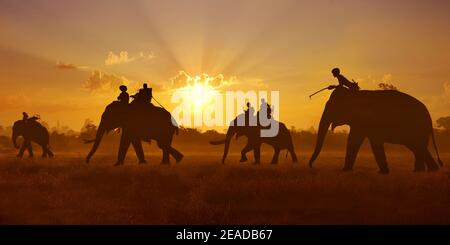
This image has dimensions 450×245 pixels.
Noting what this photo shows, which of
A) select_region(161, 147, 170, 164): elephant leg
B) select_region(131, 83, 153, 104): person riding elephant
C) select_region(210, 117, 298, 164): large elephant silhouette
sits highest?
select_region(131, 83, 153, 104): person riding elephant

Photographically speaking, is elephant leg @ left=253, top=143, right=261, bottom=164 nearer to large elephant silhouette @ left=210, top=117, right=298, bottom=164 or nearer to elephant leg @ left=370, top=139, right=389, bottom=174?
large elephant silhouette @ left=210, top=117, right=298, bottom=164

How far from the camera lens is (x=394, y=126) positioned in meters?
17.8

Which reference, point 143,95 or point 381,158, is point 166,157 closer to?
point 143,95

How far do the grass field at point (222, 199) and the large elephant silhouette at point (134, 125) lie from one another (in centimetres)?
471

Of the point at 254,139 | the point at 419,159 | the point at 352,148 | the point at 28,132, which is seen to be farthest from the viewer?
the point at 28,132

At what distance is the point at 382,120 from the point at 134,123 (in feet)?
33.6

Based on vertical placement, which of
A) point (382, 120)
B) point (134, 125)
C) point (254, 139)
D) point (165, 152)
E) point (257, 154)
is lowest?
point (257, 154)

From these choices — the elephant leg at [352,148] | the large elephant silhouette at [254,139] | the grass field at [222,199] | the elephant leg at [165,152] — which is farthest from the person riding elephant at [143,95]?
the elephant leg at [352,148]

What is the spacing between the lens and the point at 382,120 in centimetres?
1762

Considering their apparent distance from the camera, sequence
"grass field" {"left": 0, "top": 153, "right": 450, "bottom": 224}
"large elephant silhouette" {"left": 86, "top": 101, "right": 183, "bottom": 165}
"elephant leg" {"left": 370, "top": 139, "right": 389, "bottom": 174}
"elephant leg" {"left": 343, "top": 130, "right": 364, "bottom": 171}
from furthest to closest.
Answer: "large elephant silhouette" {"left": 86, "top": 101, "right": 183, "bottom": 165} < "elephant leg" {"left": 343, "top": 130, "right": 364, "bottom": 171} < "elephant leg" {"left": 370, "top": 139, "right": 389, "bottom": 174} < "grass field" {"left": 0, "top": 153, "right": 450, "bottom": 224}

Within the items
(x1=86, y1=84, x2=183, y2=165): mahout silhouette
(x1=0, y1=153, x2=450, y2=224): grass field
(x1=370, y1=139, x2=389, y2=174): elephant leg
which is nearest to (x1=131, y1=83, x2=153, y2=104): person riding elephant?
(x1=86, y1=84, x2=183, y2=165): mahout silhouette

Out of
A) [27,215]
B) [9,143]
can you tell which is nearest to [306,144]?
[9,143]

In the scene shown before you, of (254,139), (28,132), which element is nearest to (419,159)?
(254,139)

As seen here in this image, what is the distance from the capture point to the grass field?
10.4 metres
